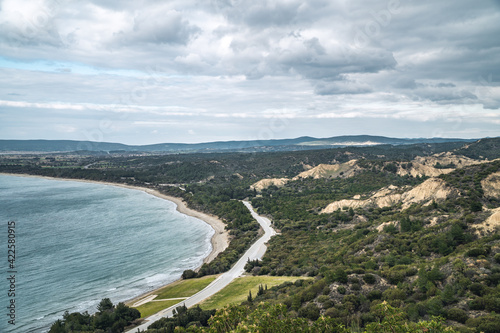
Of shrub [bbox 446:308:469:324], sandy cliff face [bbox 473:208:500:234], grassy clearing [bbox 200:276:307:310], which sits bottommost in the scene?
grassy clearing [bbox 200:276:307:310]

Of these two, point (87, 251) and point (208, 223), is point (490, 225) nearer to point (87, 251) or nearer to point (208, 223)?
point (87, 251)

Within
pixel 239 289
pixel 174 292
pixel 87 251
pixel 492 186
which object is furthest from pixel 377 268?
pixel 87 251

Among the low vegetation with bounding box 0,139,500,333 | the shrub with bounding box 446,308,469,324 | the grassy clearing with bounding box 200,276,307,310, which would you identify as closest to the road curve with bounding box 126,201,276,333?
the grassy clearing with bounding box 200,276,307,310

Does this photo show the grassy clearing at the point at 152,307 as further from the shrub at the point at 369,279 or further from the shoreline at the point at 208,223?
the shrub at the point at 369,279

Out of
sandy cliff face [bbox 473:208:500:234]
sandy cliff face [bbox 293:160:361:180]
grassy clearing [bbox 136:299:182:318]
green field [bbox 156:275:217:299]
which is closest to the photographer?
sandy cliff face [bbox 473:208:500:234]

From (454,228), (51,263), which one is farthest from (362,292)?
(51,263)

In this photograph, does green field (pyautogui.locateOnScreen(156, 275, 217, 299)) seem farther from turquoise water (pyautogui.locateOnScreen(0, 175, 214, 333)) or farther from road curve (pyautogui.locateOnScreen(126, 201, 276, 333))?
turquoise water (pyautogui.locateOnScreen(0, 175, 214, 333))
